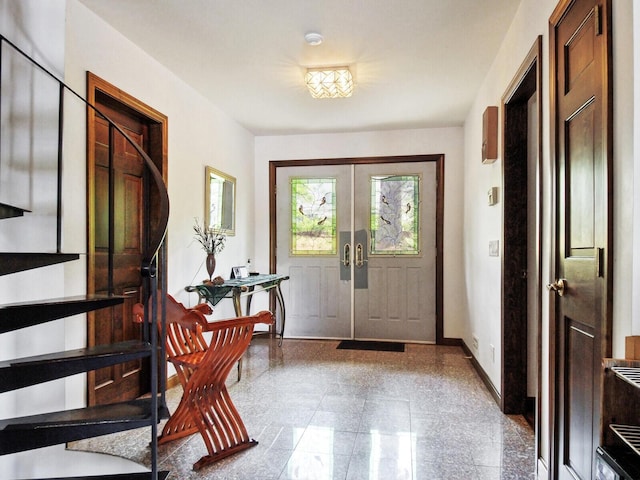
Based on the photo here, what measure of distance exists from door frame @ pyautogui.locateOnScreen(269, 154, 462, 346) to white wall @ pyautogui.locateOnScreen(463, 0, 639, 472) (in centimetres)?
32

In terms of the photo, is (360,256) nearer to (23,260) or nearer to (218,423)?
(218,423)

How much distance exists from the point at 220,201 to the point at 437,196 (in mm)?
2400

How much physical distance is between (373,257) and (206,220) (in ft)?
6.65

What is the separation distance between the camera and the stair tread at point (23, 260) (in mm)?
1580

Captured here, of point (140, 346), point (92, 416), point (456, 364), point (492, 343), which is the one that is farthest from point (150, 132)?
point (456, 364)

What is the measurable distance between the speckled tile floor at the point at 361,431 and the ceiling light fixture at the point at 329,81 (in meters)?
2.32

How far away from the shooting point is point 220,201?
420 cm

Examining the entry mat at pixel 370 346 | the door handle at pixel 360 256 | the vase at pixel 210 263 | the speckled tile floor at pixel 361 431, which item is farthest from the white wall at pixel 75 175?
the door handle at pixel 360 256

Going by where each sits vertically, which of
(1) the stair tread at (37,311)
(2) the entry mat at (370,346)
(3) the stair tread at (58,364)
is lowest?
(2) the entry mat at (370,346)

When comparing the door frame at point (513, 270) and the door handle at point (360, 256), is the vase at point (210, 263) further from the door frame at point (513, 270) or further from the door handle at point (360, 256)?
the door frame at point (513, 270)

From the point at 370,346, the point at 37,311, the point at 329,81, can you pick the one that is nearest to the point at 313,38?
the point at 329,81

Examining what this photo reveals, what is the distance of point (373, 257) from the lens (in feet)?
16.4

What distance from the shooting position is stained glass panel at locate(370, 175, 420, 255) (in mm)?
4945

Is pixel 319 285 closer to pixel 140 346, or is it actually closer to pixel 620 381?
pixel 140 346
